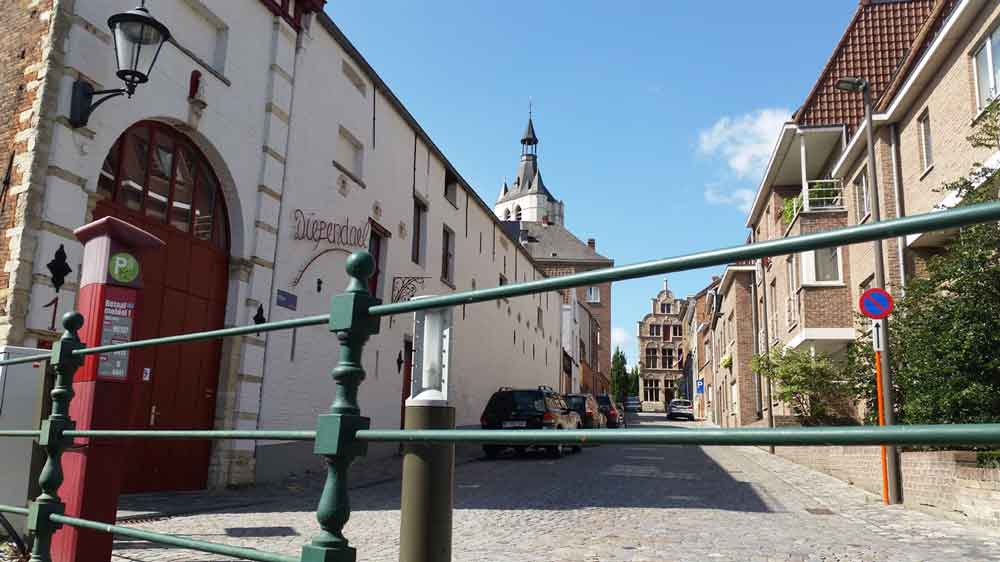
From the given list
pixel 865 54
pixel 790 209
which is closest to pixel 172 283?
pixel 790 209

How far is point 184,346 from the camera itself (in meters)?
10.8

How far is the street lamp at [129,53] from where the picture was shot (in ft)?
26.1

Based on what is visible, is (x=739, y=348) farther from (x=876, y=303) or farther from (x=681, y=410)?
(x=681, y=410)

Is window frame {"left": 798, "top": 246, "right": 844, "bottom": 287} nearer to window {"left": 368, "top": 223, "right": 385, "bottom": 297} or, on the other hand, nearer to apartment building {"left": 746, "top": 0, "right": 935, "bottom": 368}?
apartment building {"left": 746, "top": 0, "right": 935, "bottom": 368}

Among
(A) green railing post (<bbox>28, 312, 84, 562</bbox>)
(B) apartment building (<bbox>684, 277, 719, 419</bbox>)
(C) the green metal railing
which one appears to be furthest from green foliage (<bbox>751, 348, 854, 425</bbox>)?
(B) apartment building (<bbox>684, 277, 719, 419</bbox>)

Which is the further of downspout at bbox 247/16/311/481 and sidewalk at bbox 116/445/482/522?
downspout at bbox 247/16/311/481

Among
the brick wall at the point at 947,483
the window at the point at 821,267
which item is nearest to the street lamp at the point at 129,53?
the brick wall at the point at 947,483

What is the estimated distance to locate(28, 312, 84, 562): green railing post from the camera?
359 cm

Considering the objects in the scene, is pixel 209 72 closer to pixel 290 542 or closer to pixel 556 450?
pixel 290 542

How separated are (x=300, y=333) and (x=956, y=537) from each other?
9.93 metres

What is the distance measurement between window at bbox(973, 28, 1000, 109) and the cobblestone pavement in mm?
6866

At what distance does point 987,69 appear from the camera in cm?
1280

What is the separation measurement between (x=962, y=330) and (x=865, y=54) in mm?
14033

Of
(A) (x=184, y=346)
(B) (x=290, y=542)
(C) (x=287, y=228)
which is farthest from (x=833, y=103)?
(B) (x=290, y=542)
